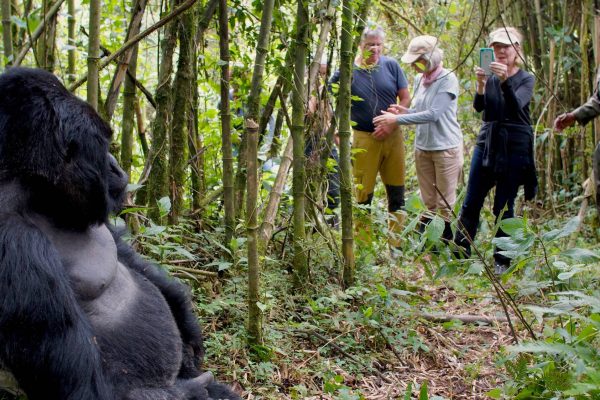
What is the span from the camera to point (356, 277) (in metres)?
3.91

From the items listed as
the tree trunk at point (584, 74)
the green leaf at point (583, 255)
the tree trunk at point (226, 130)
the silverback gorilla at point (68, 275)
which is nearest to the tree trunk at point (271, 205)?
the tree trunk at point (226, 130)

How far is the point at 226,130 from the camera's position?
3533 mm

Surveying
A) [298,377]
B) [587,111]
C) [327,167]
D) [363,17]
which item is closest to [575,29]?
[587,111]

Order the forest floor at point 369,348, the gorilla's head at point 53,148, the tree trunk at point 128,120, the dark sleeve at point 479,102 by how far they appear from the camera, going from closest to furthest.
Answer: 1. the gorilla's head at point 53,148
2. the forest floor at point 369,348
3. the tree trunk at point 128,120
4. the dark sleeve at point 479,102

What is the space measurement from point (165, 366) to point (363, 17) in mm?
2636

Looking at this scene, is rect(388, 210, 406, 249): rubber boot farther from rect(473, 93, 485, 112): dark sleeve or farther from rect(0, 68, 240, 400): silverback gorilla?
rect(0, 68, 240, 400): silverback gorilla

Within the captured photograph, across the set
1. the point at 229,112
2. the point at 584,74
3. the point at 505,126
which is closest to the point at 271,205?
the point at 229,112

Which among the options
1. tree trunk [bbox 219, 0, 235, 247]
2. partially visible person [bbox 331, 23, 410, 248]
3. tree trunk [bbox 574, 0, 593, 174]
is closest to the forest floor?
tree trunk [bbox 219, 0, 235, 247]

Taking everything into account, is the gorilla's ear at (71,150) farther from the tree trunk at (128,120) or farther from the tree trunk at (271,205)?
the tree trunk at (271,205)

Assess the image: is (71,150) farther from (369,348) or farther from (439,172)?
(439,172)

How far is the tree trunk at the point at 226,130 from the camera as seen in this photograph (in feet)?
11.4

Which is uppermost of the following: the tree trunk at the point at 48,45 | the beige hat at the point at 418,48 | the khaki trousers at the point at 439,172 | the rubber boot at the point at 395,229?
the beige hat at the point at 418,48

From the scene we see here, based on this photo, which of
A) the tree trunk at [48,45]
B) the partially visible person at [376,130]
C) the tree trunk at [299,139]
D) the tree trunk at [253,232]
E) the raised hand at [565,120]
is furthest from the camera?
the partially visible person at [376,130]

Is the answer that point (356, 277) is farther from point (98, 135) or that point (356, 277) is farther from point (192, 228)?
point (98, 135)
